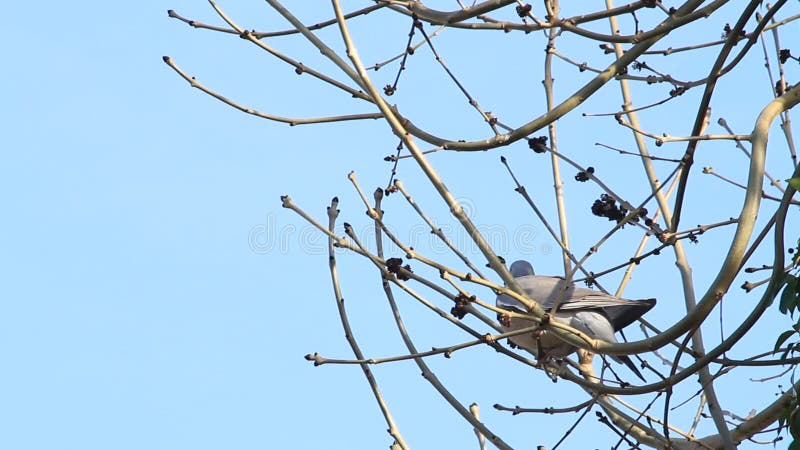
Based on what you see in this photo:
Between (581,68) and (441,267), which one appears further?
(581,68)

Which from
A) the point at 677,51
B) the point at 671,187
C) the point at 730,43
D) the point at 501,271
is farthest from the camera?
the point at 671,187

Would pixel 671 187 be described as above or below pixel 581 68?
below

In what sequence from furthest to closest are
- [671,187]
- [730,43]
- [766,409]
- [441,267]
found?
[671,187] < [766,409] < [730,43] < [441,267]

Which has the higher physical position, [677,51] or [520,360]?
[677,51]

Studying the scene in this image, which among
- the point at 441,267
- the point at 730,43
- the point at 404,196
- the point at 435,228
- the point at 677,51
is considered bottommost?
the point at 441,267

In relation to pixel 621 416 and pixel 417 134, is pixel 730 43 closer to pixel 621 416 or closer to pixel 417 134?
pixel 417 134

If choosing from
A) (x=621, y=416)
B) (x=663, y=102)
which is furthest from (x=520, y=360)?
(x=663, y=102)

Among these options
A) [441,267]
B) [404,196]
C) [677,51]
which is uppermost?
[677,51]

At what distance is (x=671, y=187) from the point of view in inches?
207

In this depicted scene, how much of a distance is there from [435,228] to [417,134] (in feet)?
1.36

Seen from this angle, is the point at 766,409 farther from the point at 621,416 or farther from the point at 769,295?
the point at 769,295

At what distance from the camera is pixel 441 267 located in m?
3.46

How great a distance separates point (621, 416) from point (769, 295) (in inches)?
46.6

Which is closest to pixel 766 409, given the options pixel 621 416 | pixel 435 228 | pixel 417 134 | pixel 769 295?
pixel 621 416
